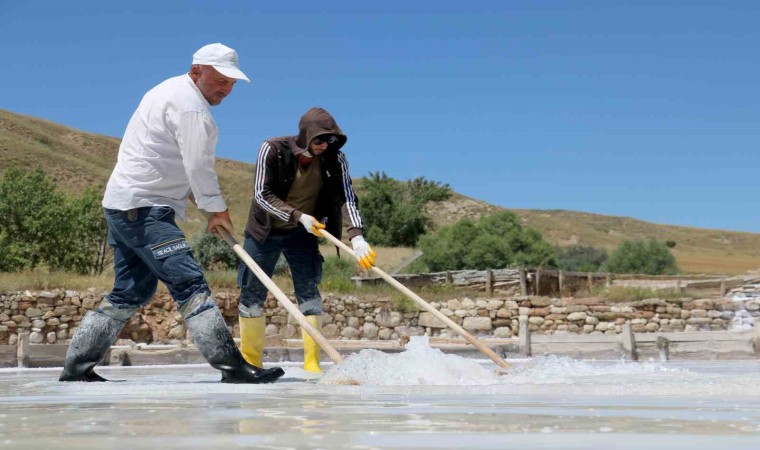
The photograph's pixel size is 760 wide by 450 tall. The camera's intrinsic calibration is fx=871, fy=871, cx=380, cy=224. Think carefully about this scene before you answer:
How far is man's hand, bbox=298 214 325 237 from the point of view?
560 cm

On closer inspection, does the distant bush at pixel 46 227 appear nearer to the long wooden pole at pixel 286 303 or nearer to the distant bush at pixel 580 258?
the long wooden pole at pixel 286 303

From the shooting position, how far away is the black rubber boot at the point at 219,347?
15.1ft

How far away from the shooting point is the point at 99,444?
229 cm

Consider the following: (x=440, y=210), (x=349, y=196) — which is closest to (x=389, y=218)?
(x=440, y=210)

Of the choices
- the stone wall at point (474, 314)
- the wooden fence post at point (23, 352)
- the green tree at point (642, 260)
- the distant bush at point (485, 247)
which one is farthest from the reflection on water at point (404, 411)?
the green tree at point (642, 260)

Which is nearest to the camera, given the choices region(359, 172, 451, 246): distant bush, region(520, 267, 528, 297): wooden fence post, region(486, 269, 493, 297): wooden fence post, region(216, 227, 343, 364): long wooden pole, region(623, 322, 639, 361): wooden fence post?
region(216, 227, 343, 364): long wooden pole

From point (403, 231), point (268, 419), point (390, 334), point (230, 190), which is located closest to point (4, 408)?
point (268, 419)

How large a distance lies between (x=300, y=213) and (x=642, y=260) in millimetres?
41007

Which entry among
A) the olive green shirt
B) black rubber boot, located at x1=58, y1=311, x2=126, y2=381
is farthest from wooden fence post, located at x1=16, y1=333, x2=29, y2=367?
the olive green shirt

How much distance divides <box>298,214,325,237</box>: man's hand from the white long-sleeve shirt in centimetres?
88

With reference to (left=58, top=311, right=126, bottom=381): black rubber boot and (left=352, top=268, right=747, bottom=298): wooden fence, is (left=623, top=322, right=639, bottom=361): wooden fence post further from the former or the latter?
(left=352, top=268, right=747, bottom=298): wooden fence

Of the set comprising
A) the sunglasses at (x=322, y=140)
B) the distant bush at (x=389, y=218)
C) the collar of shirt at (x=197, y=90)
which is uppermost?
the distant bush at (x=389, y=218)

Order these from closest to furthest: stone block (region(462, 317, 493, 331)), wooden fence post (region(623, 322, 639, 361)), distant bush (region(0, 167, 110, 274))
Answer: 1. wooden fence post (region(623, 322, 639, 361))
2. stone block (region(462, 317, 493, 331))
3. distant bush (region(0, 167, 110, 274))

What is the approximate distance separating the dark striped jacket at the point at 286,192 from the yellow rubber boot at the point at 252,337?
56 cm
